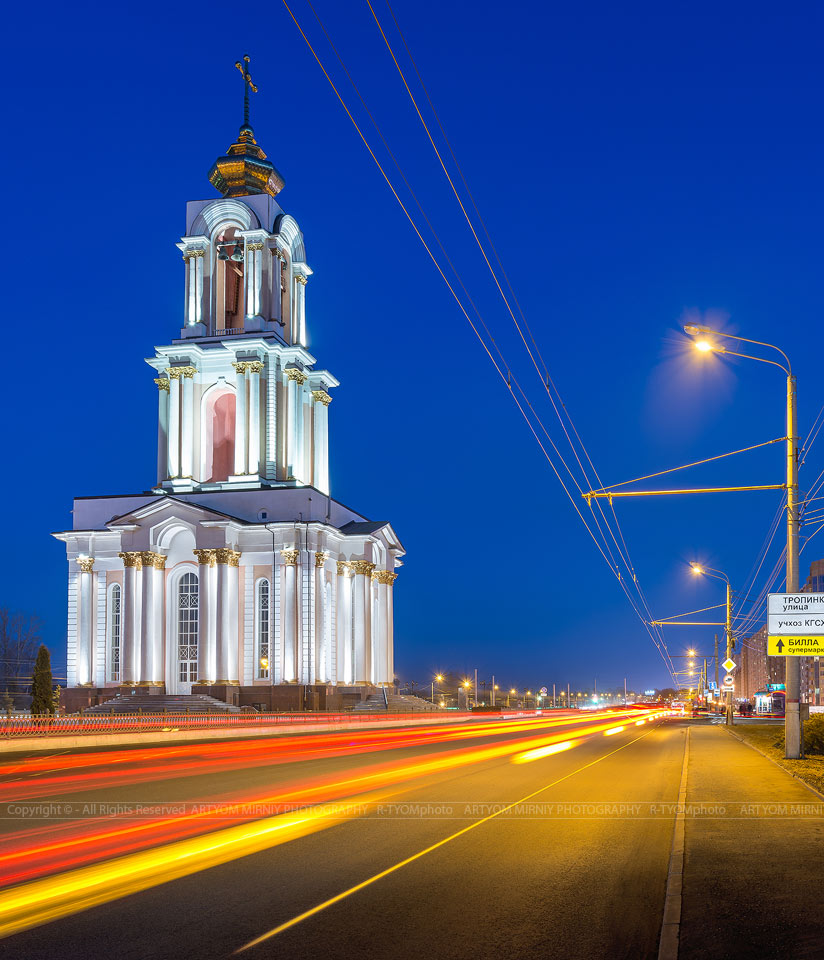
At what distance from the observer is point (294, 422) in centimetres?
7512

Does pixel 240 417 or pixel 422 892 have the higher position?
pixel 240 417

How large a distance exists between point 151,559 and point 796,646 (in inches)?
2048

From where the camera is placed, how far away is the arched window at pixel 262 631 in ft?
218

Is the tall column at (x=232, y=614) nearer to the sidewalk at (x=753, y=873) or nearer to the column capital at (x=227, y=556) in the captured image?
the column capital at (x=227, y=556)

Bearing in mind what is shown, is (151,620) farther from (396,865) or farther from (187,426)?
(396,865)

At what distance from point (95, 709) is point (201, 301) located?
30.0 m

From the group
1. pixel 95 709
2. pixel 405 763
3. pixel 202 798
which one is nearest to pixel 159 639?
pixel 95 709

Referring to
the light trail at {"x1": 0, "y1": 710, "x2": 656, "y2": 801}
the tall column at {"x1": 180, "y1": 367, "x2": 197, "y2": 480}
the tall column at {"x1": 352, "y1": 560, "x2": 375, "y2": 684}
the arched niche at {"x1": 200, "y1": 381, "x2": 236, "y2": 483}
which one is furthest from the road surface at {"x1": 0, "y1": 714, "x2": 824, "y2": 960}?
the arched niche at {"x1": 200, "y1": 381, "x2": 236, "y2": 483}

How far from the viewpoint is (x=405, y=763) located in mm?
24625

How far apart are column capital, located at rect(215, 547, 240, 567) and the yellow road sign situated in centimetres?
4898

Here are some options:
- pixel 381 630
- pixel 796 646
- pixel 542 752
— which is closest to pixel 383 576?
pixel 381 630

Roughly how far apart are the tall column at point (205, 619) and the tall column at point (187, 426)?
898 cm

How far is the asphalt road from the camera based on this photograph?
7.55 m

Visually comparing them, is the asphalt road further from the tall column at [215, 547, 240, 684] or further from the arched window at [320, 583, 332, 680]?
the arched window at [320, 583, 332, 680]
